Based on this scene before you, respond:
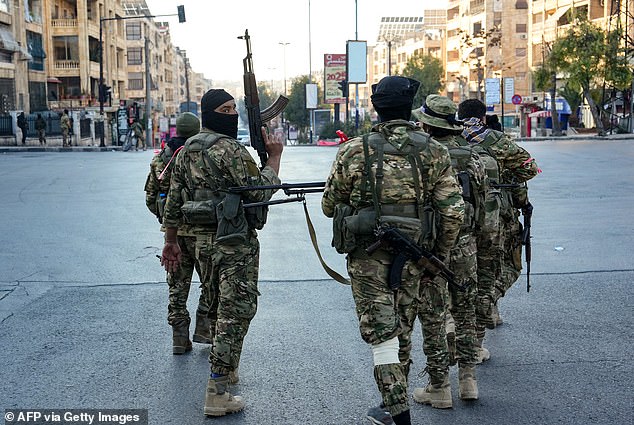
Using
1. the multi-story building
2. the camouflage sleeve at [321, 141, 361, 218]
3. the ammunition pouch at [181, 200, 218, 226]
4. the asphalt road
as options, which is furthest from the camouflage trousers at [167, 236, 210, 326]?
the multi-story building

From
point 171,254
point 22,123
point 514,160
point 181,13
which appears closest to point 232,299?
point 171,254

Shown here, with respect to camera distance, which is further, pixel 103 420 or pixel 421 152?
pixel 103 420

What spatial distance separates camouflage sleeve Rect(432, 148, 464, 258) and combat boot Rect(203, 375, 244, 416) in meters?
1.55

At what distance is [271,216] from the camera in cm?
1412

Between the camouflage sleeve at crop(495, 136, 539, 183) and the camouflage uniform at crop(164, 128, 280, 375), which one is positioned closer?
the camouflage uniform at crop(164, 128, 280, 375)

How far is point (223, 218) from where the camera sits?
4.73m

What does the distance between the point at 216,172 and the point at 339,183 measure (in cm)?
92

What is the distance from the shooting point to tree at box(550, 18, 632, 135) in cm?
4959

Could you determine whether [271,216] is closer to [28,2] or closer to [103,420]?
[103,420]

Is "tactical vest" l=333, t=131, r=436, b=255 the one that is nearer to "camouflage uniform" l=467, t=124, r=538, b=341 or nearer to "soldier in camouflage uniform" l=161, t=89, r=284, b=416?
"soldier in camouflage uniform" l=161, t=89, r=284, b=416

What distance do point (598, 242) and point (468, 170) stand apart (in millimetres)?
6321

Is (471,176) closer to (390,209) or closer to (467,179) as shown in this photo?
(467,179)

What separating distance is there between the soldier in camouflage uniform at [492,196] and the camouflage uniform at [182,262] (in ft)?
6.14

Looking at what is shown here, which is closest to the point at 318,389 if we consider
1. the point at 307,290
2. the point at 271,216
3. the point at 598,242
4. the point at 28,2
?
the point at 307,290
